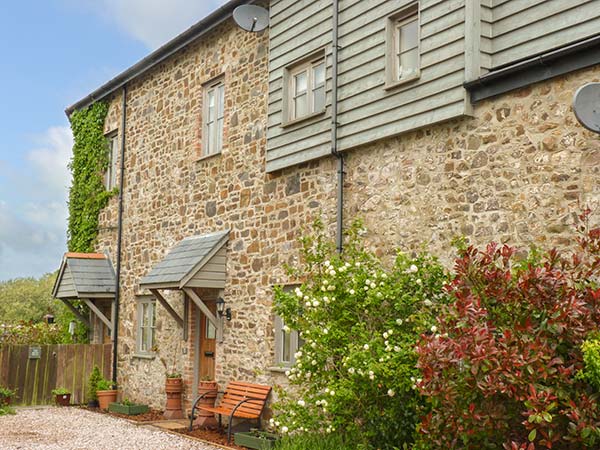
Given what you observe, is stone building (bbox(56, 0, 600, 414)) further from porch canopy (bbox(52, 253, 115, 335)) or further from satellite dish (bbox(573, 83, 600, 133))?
satellite dish (bbox(573, 83, 600, 133))

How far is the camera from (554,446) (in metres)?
7.10

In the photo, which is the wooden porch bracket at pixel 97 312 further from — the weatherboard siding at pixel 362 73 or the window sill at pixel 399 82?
the window sill at pixel 399 82

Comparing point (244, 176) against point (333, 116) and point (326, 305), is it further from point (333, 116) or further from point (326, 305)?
point (326, 305)

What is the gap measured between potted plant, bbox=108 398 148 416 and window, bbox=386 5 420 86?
861cm

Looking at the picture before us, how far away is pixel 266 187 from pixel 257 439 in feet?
13.2

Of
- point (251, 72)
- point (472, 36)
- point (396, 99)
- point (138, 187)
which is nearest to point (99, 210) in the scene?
point (138, 187)

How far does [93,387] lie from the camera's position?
17000 mm

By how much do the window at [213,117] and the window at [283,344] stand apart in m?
3.78

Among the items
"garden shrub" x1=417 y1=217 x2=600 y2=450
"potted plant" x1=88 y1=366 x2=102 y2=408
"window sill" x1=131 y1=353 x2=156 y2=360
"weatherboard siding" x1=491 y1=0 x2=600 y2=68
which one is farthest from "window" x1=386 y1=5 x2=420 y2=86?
"potted plant" x1=88 y1=366 x2=102 y2=408

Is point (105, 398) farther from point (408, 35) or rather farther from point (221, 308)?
point (408, 35)

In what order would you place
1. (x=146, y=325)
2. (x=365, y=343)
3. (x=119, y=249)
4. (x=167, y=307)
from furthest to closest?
(x=119, y=249) → (x=146, y=325) → (x=167, y=307) → (x=365, y=343)

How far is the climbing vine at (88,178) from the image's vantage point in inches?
742

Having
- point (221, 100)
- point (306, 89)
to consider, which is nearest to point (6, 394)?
point (221, 100)

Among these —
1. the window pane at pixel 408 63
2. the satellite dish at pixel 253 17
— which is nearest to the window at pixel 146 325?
the satellite dish at pixel 253 17
